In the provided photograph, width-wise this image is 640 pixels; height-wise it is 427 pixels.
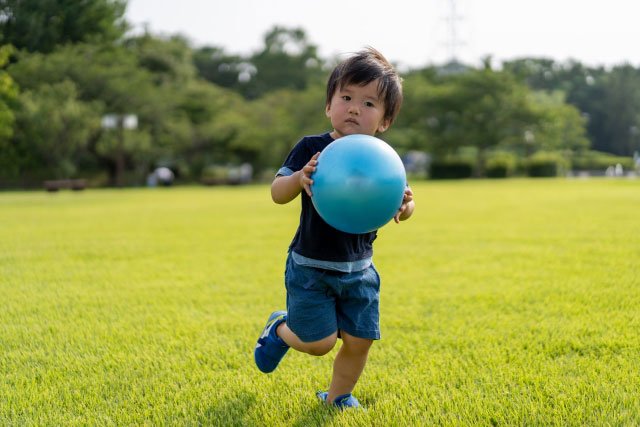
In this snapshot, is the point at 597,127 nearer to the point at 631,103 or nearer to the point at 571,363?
the point at 631,103

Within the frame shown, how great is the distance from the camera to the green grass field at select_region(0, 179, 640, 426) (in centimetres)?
271

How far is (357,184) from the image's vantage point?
2.39 meters

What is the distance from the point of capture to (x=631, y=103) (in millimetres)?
85625

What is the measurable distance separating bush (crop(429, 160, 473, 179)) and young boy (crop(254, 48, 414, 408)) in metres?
47.5

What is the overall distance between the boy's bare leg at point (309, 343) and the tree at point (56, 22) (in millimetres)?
34567

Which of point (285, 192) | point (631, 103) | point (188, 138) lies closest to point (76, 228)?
point (285, 192)

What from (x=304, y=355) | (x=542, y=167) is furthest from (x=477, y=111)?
(x=304, y=355)

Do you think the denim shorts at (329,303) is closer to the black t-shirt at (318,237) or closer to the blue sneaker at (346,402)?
the black t-shirt at (318,237)

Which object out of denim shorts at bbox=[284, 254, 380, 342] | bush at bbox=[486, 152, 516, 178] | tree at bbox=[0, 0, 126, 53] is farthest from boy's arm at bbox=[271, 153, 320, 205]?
bush at bbox=[486, 152, 516, 178]

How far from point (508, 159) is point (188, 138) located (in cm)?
2900

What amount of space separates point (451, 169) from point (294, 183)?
1894 inches

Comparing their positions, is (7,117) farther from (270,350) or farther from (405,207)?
(405,207)

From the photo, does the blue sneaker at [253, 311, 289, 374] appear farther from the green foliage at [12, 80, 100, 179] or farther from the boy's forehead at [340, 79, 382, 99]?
the green foliage at [12, 80, 100, 179]

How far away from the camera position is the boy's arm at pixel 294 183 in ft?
8.25
